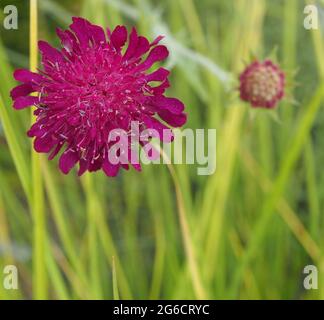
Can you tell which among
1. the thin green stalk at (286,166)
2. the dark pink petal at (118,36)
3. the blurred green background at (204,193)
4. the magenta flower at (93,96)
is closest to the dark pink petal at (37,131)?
the magenta flower at (93,96)

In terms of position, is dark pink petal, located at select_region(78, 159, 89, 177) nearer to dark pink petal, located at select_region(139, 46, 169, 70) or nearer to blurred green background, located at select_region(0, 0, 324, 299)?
dark pink petal, located at select_region(139, 46, 169, 70)

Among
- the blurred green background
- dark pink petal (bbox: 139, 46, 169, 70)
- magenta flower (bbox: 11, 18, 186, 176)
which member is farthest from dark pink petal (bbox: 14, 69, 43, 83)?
the blurred green background

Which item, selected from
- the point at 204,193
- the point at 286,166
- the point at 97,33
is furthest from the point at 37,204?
the point at 204,193

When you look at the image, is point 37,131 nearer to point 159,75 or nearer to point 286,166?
point 159,75

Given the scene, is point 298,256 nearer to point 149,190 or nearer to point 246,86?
point 149,190

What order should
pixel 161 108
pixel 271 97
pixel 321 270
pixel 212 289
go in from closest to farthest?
pixel 161 108 < pixel 271 97 < pixel 321 270 < pixel 212 289

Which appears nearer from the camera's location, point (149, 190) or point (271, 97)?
point (271, 97)

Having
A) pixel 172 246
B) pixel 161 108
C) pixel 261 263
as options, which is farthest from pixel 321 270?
pixel 161 108
